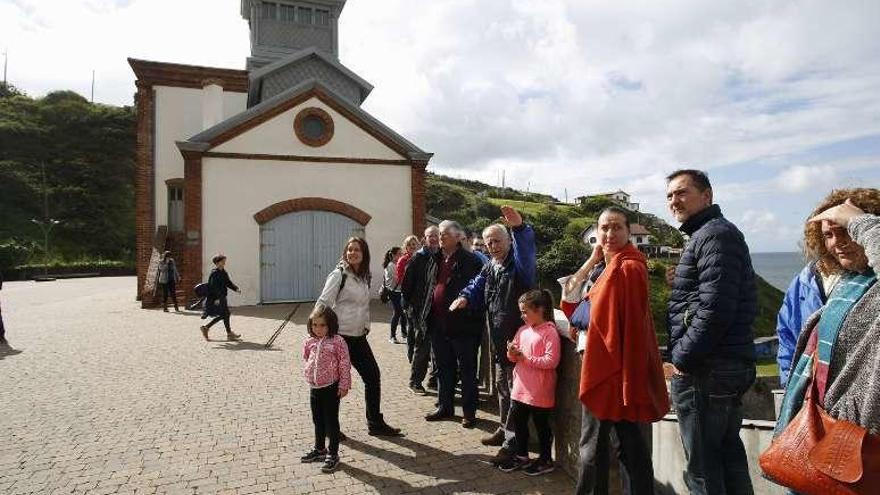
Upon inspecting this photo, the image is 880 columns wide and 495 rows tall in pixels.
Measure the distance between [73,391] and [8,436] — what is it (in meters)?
1.46

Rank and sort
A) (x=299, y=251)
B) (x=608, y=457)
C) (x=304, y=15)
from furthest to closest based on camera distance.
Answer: (x=304, y=15) → (x=299, y=251) → (x=608, y=457)

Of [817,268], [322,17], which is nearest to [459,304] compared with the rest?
[817,268]

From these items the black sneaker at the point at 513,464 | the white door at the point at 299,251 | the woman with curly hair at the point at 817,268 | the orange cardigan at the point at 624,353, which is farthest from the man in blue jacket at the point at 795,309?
the white door at the point at 299,251

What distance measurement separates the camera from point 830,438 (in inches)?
66.4

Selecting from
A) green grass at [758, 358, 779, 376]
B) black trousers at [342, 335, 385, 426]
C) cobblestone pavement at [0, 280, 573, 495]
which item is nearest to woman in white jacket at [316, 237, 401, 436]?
black trousers at [342, 335, 385, 426]

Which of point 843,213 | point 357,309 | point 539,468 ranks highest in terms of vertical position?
point 843,213

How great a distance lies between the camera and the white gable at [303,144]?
13.3 m

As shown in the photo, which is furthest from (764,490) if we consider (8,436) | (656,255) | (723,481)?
(656,255)

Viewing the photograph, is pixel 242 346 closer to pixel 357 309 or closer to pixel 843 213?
pixel 357 309

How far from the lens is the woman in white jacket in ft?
14.2

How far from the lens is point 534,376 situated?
3682 millimetres

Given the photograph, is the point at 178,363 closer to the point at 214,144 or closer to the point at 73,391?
the point at 73,391

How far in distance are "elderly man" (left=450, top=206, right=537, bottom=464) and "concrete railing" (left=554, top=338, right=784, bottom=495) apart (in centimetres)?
41

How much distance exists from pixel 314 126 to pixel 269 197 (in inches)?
94.3
